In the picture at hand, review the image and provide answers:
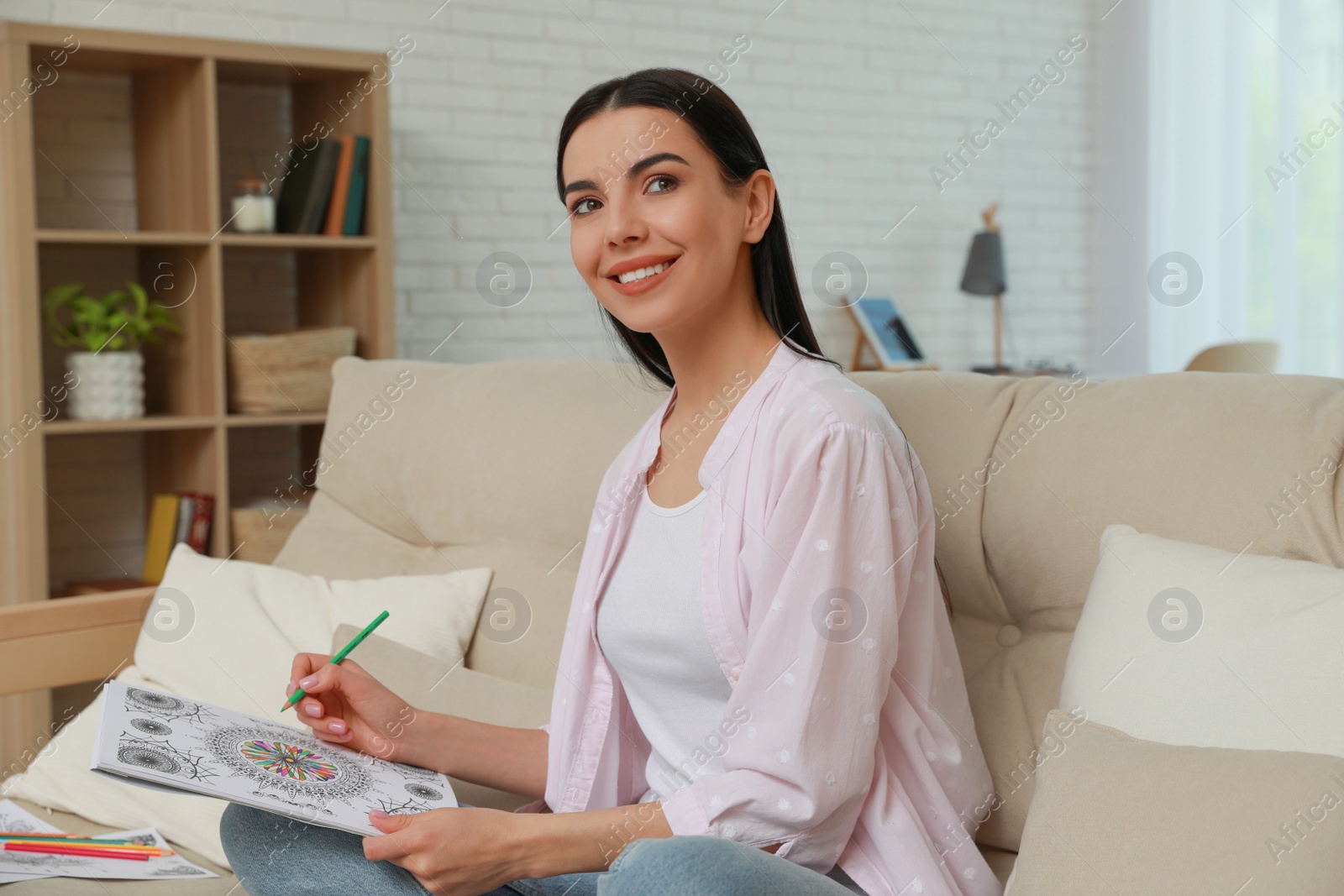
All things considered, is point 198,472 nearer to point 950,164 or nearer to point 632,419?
point 632,419

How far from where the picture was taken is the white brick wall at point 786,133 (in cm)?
363

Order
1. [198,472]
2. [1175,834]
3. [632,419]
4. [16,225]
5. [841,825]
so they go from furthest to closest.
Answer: [198,472], [16,225], [632,419], [841,825], [1175,834]

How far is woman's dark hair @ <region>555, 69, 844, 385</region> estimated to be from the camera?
50.1 inches

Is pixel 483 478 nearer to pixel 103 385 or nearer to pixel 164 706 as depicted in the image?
pixel 164 706

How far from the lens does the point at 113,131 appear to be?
3264mm

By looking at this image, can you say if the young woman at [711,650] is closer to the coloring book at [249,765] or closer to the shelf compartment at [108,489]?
the coloring book at [249,765]

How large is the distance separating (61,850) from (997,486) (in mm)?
1172

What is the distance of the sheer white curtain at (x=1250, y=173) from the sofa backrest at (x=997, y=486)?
9.96ft

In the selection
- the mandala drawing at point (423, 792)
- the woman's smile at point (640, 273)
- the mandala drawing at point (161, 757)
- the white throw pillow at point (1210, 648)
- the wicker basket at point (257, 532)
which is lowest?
the wicker basket at point (257, 532)

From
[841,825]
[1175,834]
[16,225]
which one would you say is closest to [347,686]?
[841,825]

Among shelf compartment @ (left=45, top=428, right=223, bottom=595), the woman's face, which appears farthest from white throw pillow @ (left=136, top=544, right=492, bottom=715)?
shelf compartment @ (left=45, top=428, right=223, bottom=595)

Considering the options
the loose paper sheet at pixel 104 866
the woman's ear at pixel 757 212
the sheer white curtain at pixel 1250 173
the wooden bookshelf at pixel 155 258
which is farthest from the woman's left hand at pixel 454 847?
the sheer white curtain at pixel 1250 173

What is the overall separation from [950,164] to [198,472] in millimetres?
2799

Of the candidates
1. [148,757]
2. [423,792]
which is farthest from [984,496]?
[148,757]
